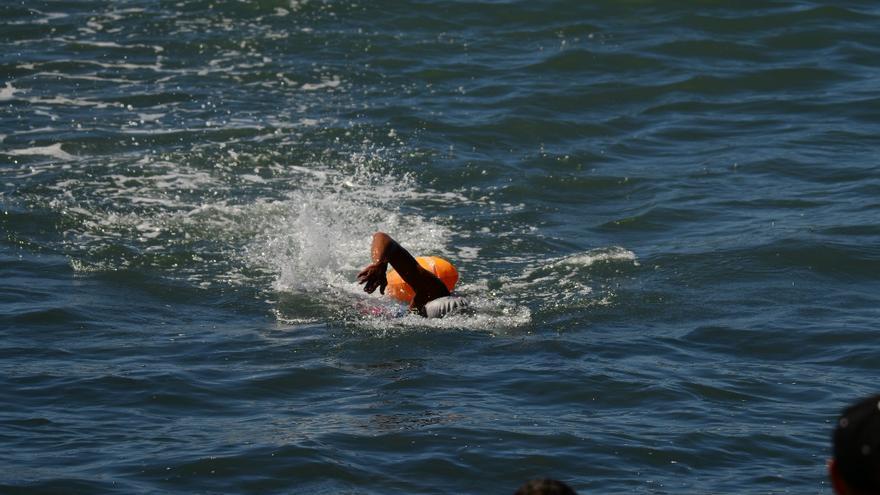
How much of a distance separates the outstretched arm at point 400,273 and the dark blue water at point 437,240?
33 centimetres

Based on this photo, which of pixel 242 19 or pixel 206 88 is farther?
pixel 242 19

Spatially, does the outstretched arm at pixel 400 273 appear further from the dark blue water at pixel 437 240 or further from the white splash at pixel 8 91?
the white splash at pixel 8 91

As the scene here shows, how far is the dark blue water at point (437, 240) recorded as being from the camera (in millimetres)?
7805

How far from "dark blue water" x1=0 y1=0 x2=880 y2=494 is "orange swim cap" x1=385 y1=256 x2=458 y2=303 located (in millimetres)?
169

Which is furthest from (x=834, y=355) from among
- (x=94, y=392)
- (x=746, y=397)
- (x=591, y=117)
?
(x=591, y=117)

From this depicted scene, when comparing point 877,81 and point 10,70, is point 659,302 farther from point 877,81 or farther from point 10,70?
point 10,70

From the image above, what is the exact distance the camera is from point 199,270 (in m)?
11.7

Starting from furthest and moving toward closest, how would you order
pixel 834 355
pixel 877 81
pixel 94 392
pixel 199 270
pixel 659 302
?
pixel 877 81
pixel 199 270
pixel 659 302
pixel 834 355
pixel 94 392

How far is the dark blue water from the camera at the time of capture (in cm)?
780

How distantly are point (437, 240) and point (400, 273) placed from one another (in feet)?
8.30

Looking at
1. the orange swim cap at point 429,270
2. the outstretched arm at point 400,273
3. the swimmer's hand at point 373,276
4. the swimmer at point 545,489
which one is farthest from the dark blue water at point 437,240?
the swimmer at point 545,489

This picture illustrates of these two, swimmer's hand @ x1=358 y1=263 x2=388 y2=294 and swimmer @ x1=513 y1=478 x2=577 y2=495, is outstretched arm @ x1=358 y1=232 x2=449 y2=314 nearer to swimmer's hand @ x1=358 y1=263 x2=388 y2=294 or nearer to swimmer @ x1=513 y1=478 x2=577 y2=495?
swimmer's hand @ x1=358 y1=263 x2=388 y2=294

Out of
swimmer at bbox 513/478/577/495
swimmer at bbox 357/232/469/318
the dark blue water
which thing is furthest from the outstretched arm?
swimmer at bbox 513/478/577/495

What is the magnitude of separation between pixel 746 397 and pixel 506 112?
8.52 m
